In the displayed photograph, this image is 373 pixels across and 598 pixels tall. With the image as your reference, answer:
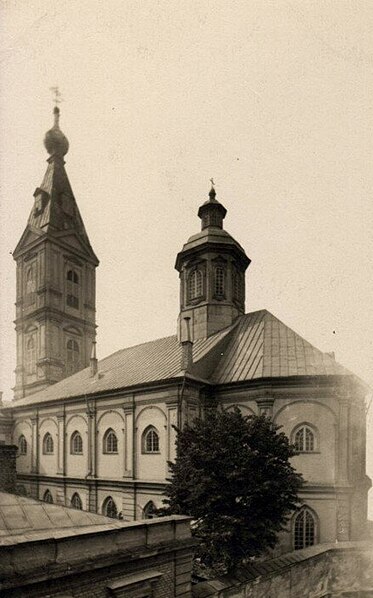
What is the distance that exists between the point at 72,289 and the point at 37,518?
3560 centimetres

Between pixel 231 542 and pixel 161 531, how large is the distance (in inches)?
202

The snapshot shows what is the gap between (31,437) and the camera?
32.4 m

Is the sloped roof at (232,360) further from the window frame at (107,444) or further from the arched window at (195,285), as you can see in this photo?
Answer: the arched window at (195,285)

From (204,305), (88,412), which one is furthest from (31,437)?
(204,305)

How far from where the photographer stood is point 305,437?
68.5 ft

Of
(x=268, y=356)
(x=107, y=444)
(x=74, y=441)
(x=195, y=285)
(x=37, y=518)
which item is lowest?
(x=74, y=441)

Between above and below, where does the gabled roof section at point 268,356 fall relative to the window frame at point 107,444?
above

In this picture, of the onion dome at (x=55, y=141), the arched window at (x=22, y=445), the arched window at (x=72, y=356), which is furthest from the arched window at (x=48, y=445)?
the onion dome at (x=55, y=141)

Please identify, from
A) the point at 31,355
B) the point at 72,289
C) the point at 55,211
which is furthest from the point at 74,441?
the point at 55,211

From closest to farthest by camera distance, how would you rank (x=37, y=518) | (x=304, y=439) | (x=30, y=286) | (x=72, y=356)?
1. (x=37, y=518)
2. (x=304, y=439)
3. (x=72, y=356)
4. (x=30, y=286)

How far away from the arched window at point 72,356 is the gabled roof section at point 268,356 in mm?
21279

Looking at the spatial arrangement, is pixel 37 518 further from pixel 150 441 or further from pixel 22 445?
pixel 22 445

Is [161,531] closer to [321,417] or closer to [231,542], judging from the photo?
[231,542]

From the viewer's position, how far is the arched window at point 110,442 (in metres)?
25.4
